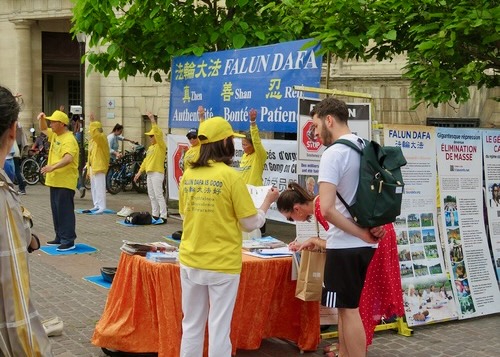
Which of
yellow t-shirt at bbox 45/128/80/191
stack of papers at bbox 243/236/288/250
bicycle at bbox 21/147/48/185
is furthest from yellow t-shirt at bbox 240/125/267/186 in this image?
bicycle at bbox 21/147/48/185

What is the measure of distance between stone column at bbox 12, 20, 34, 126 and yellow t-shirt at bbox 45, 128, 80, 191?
18126 millimetres

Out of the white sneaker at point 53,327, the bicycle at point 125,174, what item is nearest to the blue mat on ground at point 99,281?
the white sneaker at point 53,327

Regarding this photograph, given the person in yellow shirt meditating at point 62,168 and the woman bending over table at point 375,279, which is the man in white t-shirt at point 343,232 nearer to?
the woman bending over table at point 375,279

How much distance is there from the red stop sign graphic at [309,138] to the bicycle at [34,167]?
49.0 ft

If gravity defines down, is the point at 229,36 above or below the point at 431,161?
above

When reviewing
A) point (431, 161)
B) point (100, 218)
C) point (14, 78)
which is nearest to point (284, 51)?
point (431, 161)

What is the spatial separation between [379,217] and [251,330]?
69.2 inches

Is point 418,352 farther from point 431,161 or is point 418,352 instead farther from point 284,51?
point 284,51

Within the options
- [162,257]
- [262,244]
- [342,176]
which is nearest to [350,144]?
[342,176]

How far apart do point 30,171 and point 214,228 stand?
17.7 metres

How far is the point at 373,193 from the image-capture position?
16.1ft

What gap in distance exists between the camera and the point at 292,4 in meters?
9.61

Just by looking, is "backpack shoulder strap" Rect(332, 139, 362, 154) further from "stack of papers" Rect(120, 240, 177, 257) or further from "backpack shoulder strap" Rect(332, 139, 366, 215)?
"stack of papers" Rect(120, 240, 177, 257)

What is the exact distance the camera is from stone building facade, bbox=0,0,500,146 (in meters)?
18.9
